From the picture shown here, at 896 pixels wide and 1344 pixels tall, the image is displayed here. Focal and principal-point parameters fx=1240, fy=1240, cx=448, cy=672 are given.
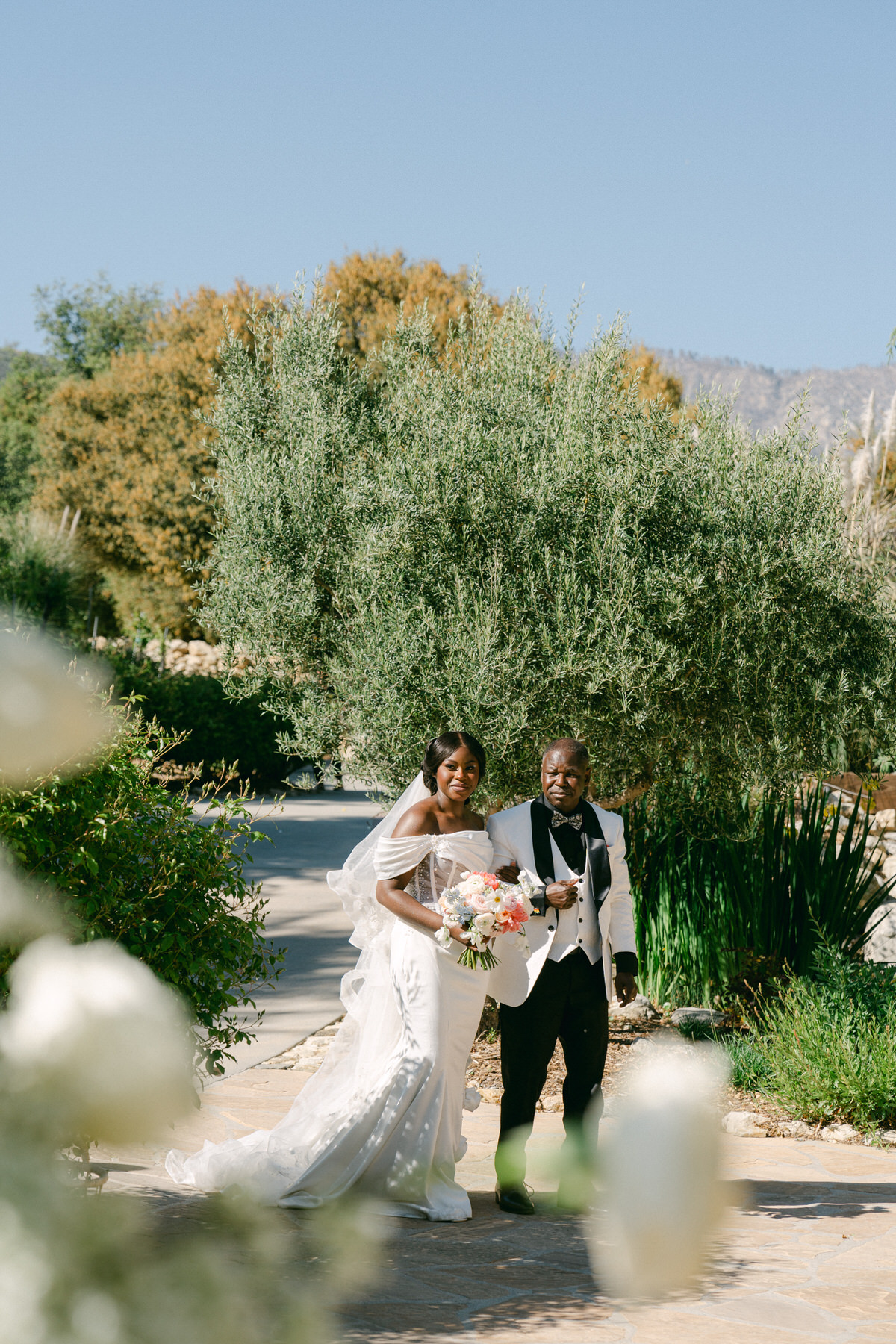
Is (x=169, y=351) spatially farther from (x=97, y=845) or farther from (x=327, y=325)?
(x=97, y=845)

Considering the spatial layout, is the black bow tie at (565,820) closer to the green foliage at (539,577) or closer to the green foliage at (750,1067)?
the green foliage at (539,577)

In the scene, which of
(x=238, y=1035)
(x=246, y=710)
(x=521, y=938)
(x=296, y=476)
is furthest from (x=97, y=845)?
(x=246, y=710)

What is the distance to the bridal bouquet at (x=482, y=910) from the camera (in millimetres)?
4582

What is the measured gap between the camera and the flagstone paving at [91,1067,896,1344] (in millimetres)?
3518

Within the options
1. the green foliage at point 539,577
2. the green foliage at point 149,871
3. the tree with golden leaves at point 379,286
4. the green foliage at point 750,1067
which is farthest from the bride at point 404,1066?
the tree with golden leaves at point 379,286

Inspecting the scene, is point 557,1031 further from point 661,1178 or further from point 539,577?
point 661,1178

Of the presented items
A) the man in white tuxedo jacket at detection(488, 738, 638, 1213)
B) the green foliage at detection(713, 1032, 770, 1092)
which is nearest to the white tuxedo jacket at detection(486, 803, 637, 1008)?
the man in white tuxedo jacket at detection(488, 738, 638, 1213)

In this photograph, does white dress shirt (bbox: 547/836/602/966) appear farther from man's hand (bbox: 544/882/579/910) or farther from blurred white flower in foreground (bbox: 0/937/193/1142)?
blurred white flower in foreground (bbox: 0/937/193/1142)

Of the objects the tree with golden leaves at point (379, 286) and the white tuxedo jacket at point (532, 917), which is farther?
the tree with golden leaves at point (379, 286)

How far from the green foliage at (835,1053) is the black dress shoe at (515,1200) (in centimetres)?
196

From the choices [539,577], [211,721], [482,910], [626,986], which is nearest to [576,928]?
[626,986]

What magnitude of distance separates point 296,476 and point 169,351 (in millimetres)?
23397

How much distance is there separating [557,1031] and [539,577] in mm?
2547

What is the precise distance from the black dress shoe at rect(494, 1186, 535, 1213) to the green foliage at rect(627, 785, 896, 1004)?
315 centimetres
